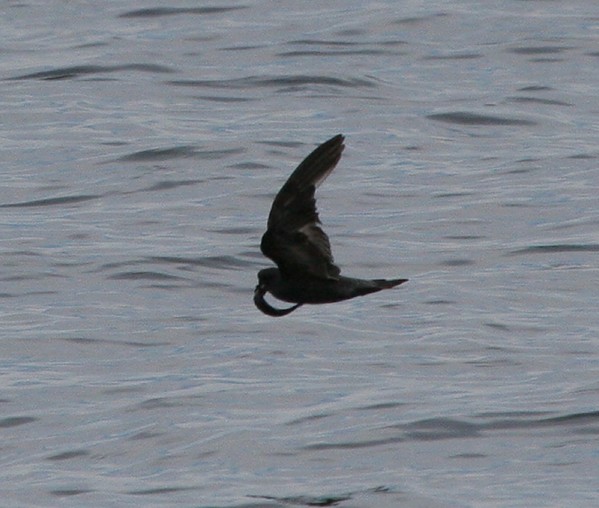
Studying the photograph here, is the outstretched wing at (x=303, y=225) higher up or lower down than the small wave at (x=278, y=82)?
higher up

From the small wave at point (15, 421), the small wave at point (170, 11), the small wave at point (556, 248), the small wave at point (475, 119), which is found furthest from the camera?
the small wave at point (170, 11)

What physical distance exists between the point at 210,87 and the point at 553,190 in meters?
5.80

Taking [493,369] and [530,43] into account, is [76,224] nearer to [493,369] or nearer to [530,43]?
[493,369]

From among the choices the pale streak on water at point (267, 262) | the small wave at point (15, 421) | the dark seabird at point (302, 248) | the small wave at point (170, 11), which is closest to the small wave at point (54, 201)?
the pale streak on water at point (267, 262)

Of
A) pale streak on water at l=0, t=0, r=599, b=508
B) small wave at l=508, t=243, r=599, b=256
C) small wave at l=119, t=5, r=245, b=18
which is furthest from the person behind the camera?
small wave at l=119, t=5, r=245, b=18

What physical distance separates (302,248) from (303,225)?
0.37 feet

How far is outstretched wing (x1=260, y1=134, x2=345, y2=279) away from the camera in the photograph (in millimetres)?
9039

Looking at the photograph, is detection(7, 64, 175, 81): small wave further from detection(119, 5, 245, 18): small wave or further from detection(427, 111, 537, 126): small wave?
detection(427, 111, 537, 126): small wave

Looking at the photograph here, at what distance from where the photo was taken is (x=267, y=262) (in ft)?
52.7

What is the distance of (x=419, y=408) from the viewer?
12359mm

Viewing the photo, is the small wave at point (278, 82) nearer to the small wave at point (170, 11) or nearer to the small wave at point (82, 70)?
the small wave at point (82, 70)

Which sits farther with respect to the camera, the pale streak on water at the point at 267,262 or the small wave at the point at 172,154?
the small wave at the point at 172,154

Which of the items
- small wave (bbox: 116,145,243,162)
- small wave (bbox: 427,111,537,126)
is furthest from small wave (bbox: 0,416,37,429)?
small wave (bbox: 427,111,537,126)

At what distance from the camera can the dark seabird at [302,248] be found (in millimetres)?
8977
